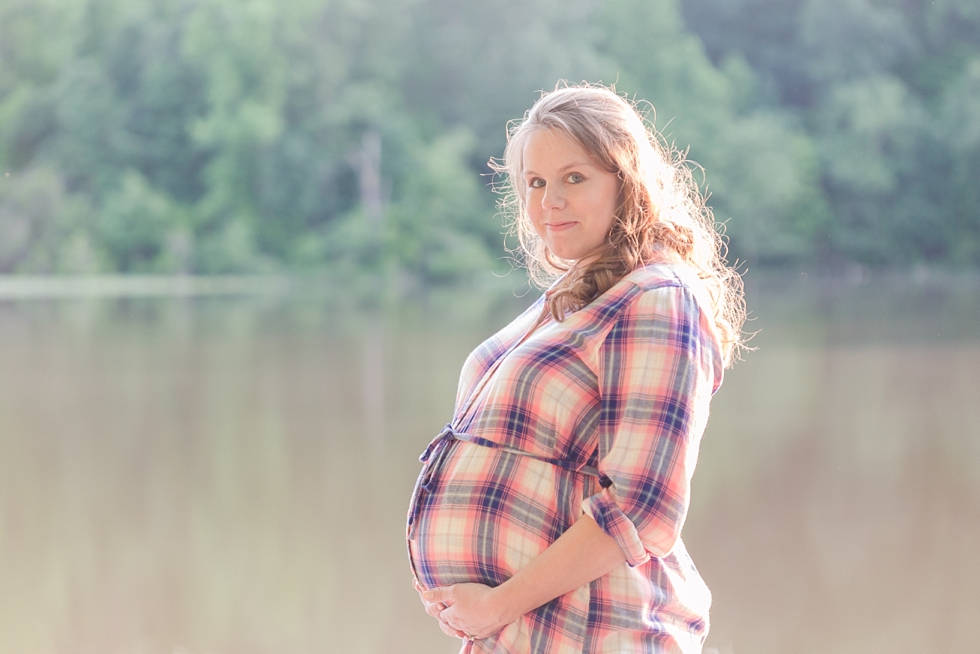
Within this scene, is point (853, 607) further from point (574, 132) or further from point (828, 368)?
point (828, 368)

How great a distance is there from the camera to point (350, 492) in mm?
4266

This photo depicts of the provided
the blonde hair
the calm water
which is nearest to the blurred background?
the calm water

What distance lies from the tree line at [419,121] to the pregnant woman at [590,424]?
19099mm

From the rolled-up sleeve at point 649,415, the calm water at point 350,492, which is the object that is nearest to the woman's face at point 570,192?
the rolled-up sleeve at point 649,415

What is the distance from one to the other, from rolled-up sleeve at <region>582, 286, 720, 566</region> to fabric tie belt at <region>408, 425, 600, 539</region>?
0.19 feet

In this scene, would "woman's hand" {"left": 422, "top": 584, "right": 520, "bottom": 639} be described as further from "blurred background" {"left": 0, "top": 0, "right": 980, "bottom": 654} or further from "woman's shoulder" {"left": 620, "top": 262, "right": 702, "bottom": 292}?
"blurred background" {"left": 0, "top": 0, "right": 980, "bottom": 654}

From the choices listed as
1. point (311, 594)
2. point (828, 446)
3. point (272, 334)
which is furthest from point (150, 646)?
point (272, 334)

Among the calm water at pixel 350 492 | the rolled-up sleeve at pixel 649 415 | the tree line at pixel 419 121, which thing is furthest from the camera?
the tree line at pixel 419 121

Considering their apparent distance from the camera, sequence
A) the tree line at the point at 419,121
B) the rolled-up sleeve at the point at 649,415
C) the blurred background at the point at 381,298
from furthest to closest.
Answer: the tree line at the point at 419,121 → the blurred background at the point at 381,298 → the rolled-up sleeve at the point at 649,415

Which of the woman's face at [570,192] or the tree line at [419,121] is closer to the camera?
the woman's face at [570,192]

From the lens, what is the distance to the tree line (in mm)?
19656

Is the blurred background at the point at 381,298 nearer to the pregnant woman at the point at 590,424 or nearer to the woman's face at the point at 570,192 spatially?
the pregnant woman at the point at 590,424

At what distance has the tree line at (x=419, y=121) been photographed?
19.7m

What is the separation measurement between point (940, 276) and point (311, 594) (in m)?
17.9
